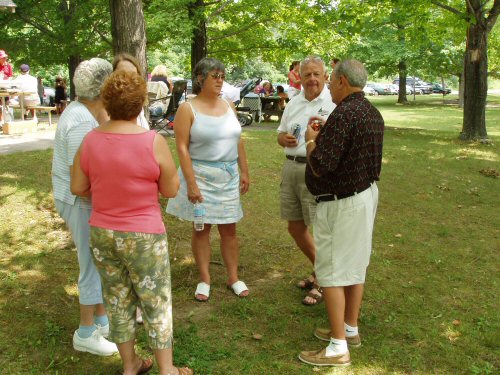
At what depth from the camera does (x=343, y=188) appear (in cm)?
318

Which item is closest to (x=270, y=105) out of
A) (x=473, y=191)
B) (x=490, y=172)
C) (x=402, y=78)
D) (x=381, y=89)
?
(x=490, y=172)

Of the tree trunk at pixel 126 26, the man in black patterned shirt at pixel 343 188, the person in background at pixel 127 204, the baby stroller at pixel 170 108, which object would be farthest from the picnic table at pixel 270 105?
the person in background at pixel 127 204

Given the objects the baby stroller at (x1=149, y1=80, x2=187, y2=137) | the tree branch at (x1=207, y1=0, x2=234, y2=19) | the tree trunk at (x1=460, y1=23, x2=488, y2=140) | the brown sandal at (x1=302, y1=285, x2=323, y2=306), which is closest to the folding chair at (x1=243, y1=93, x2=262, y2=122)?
the tree branch at (x1=207, y1=0, x2=234, y2=19)

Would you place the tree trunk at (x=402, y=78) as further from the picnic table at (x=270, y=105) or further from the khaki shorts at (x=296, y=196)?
the khaki shorts at (x=296, y=196)

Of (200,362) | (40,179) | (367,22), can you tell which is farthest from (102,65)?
(367,22)

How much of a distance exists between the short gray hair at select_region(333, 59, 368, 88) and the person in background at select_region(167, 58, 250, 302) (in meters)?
1.07

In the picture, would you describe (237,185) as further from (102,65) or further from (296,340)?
(102,65)

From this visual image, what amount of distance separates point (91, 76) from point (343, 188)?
1.57m

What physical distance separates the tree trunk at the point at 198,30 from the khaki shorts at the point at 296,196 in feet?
29.4

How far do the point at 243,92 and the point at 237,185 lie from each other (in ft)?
40.8

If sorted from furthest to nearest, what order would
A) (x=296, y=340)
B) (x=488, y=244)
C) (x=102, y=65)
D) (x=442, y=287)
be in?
(x=488, y=244) < (x=442, y=287) < (x=296, y=340) < (x=102, y=65)

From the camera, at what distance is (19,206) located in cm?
608

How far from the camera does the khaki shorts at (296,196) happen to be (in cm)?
411

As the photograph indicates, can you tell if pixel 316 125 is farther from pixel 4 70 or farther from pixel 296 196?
pixel 4 70
